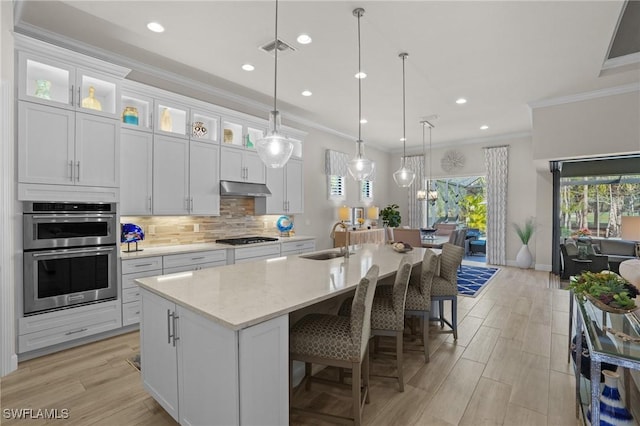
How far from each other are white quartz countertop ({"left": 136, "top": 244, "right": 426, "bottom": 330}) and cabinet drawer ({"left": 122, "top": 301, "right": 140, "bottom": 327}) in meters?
1.53

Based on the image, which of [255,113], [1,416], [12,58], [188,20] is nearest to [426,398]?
[1,416]

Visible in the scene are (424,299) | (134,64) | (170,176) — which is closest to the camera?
(424,299)

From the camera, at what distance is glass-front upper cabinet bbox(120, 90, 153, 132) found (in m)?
3.55

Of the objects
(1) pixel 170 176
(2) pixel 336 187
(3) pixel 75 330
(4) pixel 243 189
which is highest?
(2) pixel 336 187

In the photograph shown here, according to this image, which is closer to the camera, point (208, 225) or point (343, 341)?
point (343, 341)

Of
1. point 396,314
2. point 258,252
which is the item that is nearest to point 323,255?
point 396,314

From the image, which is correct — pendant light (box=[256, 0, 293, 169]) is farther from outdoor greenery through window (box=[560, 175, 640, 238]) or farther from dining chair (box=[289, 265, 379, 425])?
outdoor greenery through window (box=[560, 175, 640, 238])

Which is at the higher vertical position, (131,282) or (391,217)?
(391,217)

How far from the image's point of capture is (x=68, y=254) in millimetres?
2959

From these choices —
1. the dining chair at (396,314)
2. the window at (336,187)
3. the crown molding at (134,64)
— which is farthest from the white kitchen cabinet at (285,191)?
the dining chair at (396,314)

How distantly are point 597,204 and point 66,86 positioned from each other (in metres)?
8.25

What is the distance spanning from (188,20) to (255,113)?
94.6 inches

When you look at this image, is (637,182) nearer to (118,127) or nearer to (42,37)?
(118,127)

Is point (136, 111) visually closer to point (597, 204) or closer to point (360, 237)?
point (360, 237)
